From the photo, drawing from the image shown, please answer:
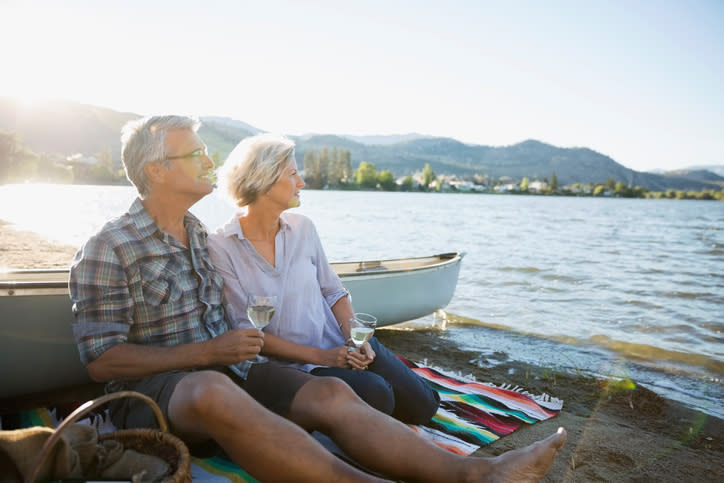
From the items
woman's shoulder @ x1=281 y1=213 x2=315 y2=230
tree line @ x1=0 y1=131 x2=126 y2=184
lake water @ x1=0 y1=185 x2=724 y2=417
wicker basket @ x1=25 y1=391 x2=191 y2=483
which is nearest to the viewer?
wicker basket @ x1=25 y1=391 x2=191 y2=483

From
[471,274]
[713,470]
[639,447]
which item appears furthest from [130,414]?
[471,274]

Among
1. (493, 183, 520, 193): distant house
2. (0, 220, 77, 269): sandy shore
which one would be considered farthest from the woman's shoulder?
(493, 183, 520, 193): distant house

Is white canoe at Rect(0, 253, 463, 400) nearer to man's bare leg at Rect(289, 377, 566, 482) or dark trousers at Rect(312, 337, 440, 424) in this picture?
dark trousers at Rect(312, 337, 440, 424)

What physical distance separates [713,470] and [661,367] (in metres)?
3.32

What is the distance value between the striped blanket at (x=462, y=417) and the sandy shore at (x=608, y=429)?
10 centimetres

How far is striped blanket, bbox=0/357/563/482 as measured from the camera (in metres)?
2.64

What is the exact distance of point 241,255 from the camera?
3023 mm

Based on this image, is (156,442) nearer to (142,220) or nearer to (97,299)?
(97,299)

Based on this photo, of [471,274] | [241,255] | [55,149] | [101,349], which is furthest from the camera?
[55,149]

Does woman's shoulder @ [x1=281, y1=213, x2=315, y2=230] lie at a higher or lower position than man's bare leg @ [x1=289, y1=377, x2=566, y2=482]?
higher

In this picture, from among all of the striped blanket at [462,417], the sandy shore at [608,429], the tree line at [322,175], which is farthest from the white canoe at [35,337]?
the tree line at [322,175]

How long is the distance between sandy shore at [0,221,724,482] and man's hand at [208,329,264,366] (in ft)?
5.76

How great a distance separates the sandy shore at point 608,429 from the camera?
3.33 meters

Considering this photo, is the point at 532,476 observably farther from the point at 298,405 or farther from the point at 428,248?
the point at 428,248
